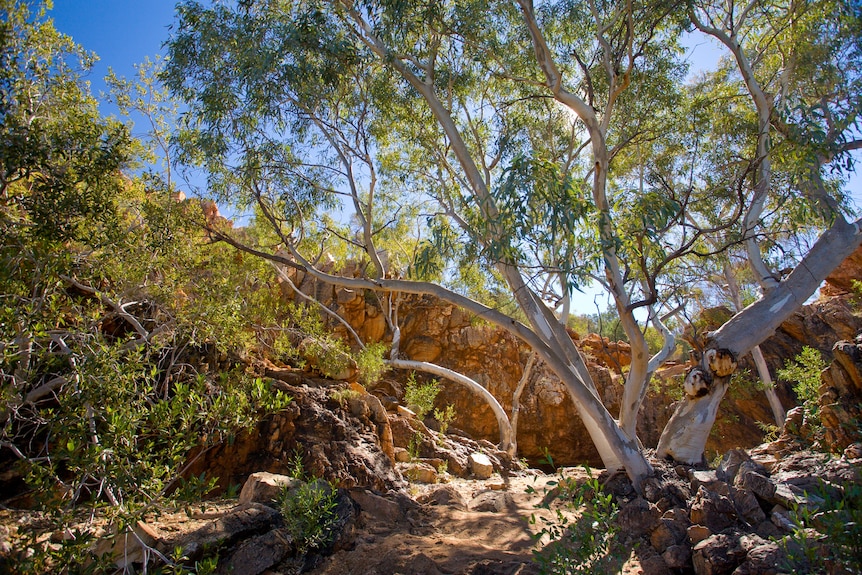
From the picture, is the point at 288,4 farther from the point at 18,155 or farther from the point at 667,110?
the point at 667,110

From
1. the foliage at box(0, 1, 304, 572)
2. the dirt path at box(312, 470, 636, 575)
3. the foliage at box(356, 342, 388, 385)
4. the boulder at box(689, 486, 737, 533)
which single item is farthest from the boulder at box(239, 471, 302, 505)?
the foliage at box(356, 342, 388, 385)

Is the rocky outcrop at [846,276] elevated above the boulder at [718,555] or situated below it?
above

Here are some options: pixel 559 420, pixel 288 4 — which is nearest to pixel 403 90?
pixel 288 4

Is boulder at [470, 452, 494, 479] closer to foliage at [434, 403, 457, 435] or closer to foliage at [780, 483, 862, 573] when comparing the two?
foliage at [434, 403, 457, 435]

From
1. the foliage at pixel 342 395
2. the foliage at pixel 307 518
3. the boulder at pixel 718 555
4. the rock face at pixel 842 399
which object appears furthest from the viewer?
the foliage at pixel 342 395

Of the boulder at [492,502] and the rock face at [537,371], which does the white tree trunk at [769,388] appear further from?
the boulder at [492,502]

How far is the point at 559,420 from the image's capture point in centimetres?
1532

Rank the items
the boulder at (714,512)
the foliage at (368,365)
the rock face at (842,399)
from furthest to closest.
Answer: the foliage at (368,365)
the rock face at (842,399)
the boulder at (714,512)

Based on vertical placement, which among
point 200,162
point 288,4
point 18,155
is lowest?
point 18,155

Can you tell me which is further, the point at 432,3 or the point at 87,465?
the point at 432,3

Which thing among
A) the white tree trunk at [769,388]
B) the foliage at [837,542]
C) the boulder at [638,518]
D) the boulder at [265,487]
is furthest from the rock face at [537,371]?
the foliage at [837,542]

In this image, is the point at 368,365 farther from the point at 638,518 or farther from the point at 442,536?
the point at 638,518

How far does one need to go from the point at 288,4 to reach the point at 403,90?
2308 mm

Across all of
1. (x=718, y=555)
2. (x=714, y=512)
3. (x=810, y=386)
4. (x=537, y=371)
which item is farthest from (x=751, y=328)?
(x=537, y=371)
